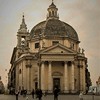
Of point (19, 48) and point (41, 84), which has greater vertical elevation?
point (19, 48)

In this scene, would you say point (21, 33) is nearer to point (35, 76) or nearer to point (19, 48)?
point (19, 48)

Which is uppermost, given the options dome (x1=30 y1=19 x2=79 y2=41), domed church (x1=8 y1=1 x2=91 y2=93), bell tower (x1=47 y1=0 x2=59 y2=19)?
bell tower (x1=47 y1=0 x2=59 y2=19)

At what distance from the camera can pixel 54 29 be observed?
274ft

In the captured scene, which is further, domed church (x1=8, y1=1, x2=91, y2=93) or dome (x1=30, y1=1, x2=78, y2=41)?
dome (x1=30, y1=1, x2=78, y2=41)

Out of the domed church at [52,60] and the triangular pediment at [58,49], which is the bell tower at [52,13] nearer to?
the domed church at [52,60]

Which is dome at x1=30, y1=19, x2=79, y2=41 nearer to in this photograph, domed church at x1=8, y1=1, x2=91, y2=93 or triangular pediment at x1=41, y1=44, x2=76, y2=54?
domed church at x1=8, y1=1, x2=91, y2=93

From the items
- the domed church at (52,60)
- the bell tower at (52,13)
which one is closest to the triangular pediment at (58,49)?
the domed church at (52,60)

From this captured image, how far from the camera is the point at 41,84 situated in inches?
3041

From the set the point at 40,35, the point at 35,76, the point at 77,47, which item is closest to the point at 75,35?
the point at 77,47

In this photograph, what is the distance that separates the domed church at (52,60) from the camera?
7700 centimetres

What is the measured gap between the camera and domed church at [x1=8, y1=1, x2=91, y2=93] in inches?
3031

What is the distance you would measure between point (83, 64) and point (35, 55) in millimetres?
11031

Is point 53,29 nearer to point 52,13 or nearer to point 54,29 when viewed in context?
point 54,29

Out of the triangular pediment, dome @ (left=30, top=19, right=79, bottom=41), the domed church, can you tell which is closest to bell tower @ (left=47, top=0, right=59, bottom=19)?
the domed church
